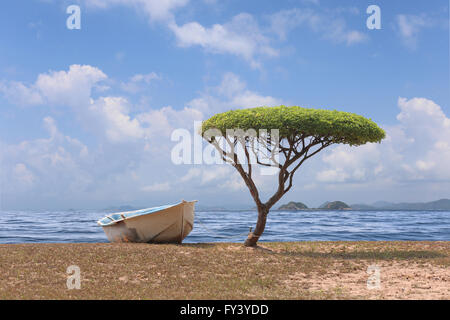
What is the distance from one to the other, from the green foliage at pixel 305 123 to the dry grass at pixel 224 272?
4570 millimetres

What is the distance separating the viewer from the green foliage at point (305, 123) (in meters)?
14.6

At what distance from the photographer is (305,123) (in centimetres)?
1464

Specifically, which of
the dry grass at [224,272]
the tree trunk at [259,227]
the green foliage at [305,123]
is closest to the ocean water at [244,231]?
the tree trunk at [259,227]

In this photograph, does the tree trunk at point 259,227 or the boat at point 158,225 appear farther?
the boat at point 158,225

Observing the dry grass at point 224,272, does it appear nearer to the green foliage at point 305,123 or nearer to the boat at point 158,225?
the boat at point 158,225

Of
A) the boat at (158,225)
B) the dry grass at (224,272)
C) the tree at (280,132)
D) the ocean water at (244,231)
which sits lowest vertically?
the ocean water at (244,231)

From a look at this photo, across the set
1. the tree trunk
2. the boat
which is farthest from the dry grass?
the boat

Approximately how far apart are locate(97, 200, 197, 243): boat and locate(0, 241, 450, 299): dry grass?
2.00 metres

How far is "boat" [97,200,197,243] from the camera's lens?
17062 millimetres

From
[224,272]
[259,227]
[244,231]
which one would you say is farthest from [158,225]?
[244,231]

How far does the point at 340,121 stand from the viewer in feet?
48.4

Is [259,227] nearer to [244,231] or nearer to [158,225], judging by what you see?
[158,225]
